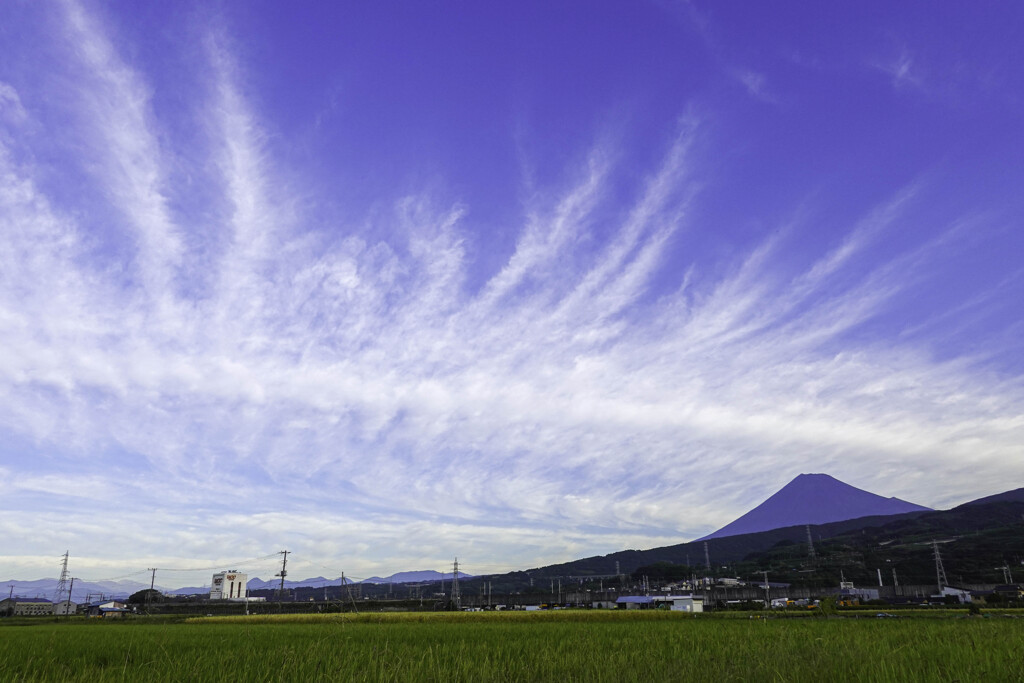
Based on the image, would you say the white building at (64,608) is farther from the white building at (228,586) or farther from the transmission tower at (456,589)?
the transmission tower at (456,589)

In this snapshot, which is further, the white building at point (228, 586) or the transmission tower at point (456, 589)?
the white building at point (228, 586)

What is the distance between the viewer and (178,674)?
8203mm

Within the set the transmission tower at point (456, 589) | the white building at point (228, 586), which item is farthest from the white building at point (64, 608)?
the transmission tower at point (456, 589)

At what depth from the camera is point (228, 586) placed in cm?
16688

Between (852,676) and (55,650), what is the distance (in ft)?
58.8

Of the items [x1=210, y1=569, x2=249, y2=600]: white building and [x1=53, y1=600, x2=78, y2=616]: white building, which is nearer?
[x1=53, y1=600, x2=78, y2=616]: white building

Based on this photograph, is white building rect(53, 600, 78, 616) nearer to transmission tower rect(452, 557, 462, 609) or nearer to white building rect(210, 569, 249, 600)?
white building rect(210, 569, 249, 600)

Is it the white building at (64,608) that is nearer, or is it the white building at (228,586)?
the white building at (64,608)

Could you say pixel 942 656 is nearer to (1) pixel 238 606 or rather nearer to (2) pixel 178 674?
(2) pixel 178 674

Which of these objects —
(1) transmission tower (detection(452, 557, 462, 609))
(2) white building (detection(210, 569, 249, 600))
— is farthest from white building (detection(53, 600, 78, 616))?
(1) transmission tower (detection(452, 557, 462, 609))

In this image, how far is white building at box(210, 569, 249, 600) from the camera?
542ft

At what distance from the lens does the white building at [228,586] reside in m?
165

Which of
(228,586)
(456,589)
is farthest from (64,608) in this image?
(456,589)

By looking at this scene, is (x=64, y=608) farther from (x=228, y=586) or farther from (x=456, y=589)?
(x=456, y=589)
